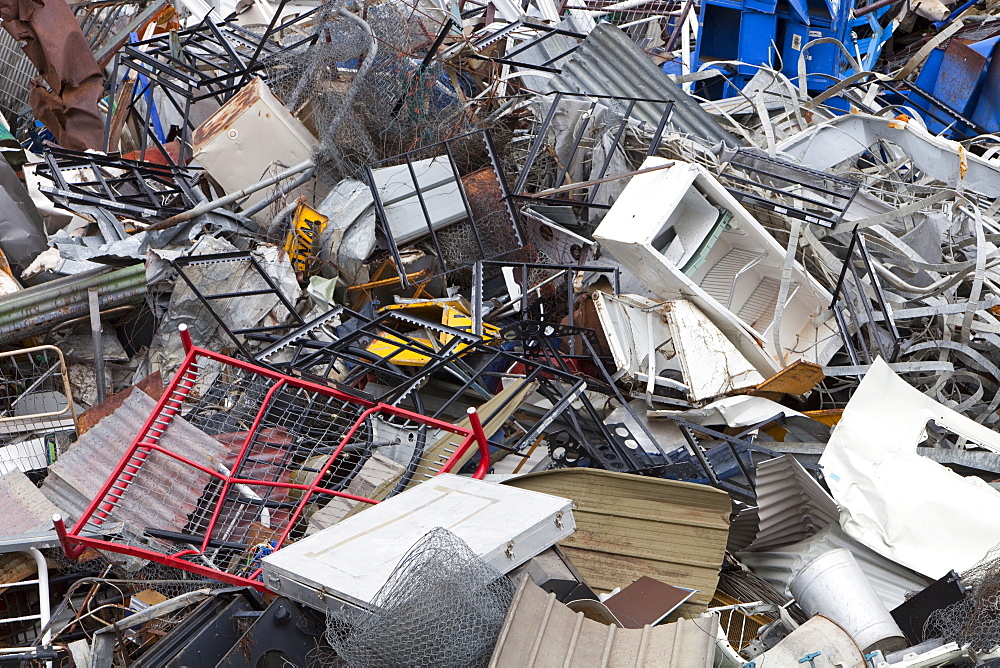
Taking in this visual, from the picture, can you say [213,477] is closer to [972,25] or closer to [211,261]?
[211,261]

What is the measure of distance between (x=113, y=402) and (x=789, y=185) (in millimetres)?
4095

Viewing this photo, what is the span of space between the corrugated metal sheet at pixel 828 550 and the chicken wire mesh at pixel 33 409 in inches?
129

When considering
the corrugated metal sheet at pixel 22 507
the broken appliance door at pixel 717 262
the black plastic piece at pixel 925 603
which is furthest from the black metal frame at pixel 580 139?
the corrugated metal sheet at pixel 22 507

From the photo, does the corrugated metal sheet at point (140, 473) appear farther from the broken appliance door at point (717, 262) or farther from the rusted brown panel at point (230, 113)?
the rusted brown panel at point (230, 113)

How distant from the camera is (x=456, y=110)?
5.84 m

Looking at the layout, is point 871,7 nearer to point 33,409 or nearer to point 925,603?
point 925,603

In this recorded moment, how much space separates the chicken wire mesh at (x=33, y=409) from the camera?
4.11 meters

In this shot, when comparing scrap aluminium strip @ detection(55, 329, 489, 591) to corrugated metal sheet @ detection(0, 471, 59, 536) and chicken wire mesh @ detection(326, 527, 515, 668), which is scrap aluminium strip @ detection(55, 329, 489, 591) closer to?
corrugated metal sheet @ detection(0, 471, 59, 536)

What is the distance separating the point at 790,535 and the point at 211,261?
10.9ft

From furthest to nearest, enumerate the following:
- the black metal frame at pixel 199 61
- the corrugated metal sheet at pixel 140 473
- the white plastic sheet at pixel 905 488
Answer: the black metal frame at pixel 199 61 → the corrugated metal sheet at pixel 140 473 → the white plastic sheet at pixel 905 488

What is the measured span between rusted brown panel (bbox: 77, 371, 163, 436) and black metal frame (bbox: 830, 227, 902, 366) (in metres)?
3.59

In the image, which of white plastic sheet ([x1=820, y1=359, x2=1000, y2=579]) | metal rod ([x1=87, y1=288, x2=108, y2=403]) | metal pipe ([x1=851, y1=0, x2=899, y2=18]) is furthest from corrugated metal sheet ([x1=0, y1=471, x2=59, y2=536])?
metal pipe ([x1=851, y1=0, x2=899, y2=18])

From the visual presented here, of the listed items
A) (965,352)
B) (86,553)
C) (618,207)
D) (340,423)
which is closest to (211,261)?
(340,423)

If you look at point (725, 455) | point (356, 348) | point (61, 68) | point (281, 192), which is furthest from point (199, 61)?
point (725, 455)
